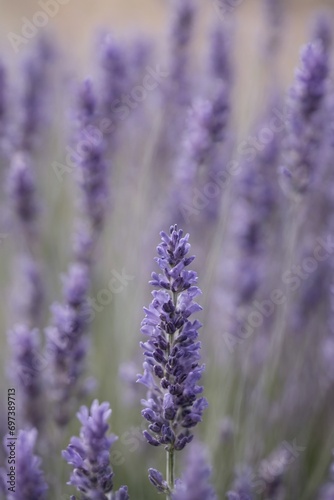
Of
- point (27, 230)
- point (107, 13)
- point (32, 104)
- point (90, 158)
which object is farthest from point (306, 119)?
point (107, 13)

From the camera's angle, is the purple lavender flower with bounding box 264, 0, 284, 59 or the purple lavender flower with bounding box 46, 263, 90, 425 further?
the purple lavender flower with bounding box 264, 0, 284, 59

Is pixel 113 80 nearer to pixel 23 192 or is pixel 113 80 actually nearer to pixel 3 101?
pixel 3 101

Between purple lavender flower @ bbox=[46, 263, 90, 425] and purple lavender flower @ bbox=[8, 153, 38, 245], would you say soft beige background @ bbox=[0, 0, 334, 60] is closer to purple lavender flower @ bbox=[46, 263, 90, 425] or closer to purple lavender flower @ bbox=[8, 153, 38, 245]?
purple lavender flower @ bbox=[8, 153, 38, 245]

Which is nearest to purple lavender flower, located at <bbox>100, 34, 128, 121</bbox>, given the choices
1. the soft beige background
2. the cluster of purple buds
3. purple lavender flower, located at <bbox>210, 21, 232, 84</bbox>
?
purple lavender flower, located at <bbox>210, 21, 232, 84</bbox>

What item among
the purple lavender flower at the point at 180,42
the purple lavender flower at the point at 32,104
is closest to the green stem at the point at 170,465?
the purple lavender flower at the point at 32,104

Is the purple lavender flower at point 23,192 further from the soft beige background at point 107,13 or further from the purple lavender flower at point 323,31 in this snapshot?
the soft beige background at point 107,13

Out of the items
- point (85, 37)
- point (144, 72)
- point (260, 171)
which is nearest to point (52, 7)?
point (144, 72)

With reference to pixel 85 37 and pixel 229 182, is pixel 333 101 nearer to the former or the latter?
pixel 229 182
